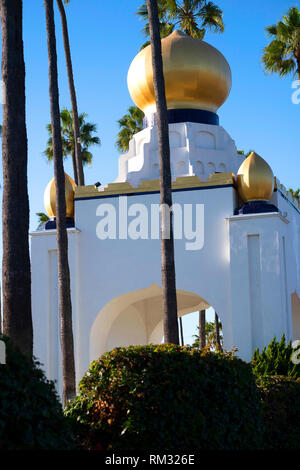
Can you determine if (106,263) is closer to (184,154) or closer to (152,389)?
(184,154)

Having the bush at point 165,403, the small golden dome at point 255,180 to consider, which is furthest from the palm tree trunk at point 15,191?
the small golden dome at point 255,180

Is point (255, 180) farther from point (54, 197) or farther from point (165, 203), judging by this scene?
point (54, 197)

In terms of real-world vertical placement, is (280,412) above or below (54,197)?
below

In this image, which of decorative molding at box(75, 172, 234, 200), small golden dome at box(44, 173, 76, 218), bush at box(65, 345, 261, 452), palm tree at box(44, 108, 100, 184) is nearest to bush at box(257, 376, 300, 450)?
bush at box(65, 345, 261, 452)

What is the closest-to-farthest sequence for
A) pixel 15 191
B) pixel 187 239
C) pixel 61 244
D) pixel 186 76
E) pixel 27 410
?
pixel 27 410
pixel 15 191
pixel 61 244
pixel 187 239
pixel 186 76

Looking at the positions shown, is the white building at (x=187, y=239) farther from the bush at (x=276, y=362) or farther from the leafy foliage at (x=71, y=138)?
the leafy foliage at (x=71, y=138)

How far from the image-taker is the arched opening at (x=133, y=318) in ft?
56.0

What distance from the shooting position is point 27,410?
15.7 ft

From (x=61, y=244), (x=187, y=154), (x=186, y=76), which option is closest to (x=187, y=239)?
(x=187, y=154)

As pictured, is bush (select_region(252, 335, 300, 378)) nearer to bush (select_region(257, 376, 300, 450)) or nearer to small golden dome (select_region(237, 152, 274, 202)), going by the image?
bush (select_region(257, 376, 300, 450))

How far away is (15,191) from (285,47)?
48.8 ft

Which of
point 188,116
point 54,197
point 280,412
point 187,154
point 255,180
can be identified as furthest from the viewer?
point 188,116

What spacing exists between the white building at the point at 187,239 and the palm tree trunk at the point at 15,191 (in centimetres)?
847

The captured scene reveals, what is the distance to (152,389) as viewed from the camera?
6711mm
